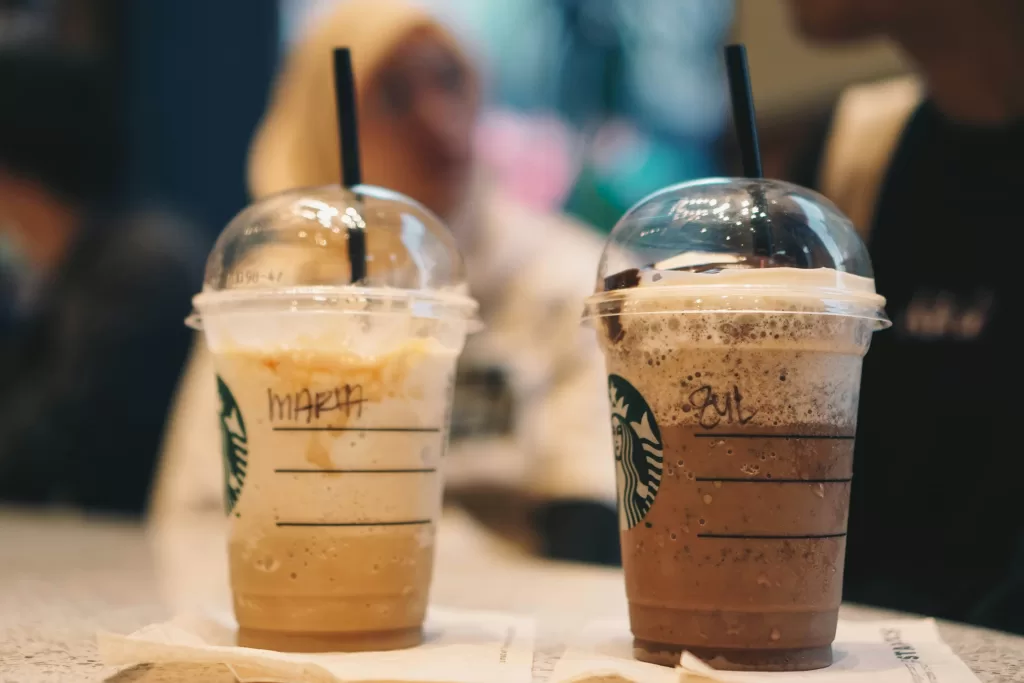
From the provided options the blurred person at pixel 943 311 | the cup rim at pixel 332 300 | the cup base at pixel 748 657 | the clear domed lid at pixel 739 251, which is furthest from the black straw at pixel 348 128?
the blurred person at pixel 943 311

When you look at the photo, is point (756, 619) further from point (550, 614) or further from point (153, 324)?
point (153, 324)

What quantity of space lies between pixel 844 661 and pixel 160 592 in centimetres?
91

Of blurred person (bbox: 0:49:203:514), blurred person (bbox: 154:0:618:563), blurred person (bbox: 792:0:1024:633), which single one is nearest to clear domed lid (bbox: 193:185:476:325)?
blurred person (bbox: 792:0:1024:633)

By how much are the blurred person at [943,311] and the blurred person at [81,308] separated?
2.09 meters

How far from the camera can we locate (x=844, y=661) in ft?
3.31

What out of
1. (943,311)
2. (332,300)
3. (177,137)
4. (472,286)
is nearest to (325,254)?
(332,300)

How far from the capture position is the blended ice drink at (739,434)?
969 mm

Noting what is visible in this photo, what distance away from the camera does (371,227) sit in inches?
45.6

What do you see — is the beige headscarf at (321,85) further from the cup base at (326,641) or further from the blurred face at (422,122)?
the cup base at (326,641)

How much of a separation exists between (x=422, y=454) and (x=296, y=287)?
214 millimetres

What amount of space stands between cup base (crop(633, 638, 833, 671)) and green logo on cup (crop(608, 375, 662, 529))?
0.40ft

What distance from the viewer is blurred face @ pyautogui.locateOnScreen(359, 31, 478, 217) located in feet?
9.28

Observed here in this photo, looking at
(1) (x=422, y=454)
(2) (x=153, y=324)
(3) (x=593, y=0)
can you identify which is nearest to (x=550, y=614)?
(1) (x=422, y=454)

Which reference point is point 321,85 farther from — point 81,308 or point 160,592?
point 160,592
